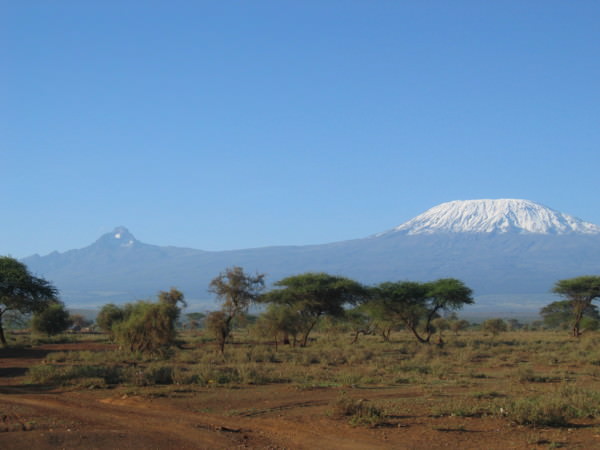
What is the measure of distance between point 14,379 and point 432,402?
1282 cm

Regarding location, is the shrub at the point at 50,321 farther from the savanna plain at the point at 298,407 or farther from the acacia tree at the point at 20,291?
the savanna plain at the point at 298,407

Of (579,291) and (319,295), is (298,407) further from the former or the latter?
(579,291)

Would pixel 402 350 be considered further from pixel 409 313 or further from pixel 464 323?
pixel 464 323

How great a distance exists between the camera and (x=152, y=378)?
19.2m

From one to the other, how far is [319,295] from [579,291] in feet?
72.1

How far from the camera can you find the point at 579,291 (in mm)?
54281

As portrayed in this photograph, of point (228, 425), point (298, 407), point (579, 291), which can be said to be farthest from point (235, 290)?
point (228, 425)

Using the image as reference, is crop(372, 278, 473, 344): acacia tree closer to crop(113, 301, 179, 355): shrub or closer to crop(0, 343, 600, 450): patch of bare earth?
crop(113, 301, 179, 355): shrub

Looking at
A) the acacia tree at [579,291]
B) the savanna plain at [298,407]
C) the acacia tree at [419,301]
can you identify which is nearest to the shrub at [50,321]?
the acacia tree at [419,301]

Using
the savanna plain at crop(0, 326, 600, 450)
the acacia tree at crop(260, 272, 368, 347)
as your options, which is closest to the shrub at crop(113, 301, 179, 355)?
the savanna plain at crop(0, 326, 600, 450)

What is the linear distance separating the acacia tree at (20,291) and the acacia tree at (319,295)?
14656 millimetres

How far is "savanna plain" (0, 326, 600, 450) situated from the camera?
12.3 metres

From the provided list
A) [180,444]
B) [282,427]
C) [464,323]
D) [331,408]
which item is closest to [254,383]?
[331,408]

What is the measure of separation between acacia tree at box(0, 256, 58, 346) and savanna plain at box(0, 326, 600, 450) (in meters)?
11.9
